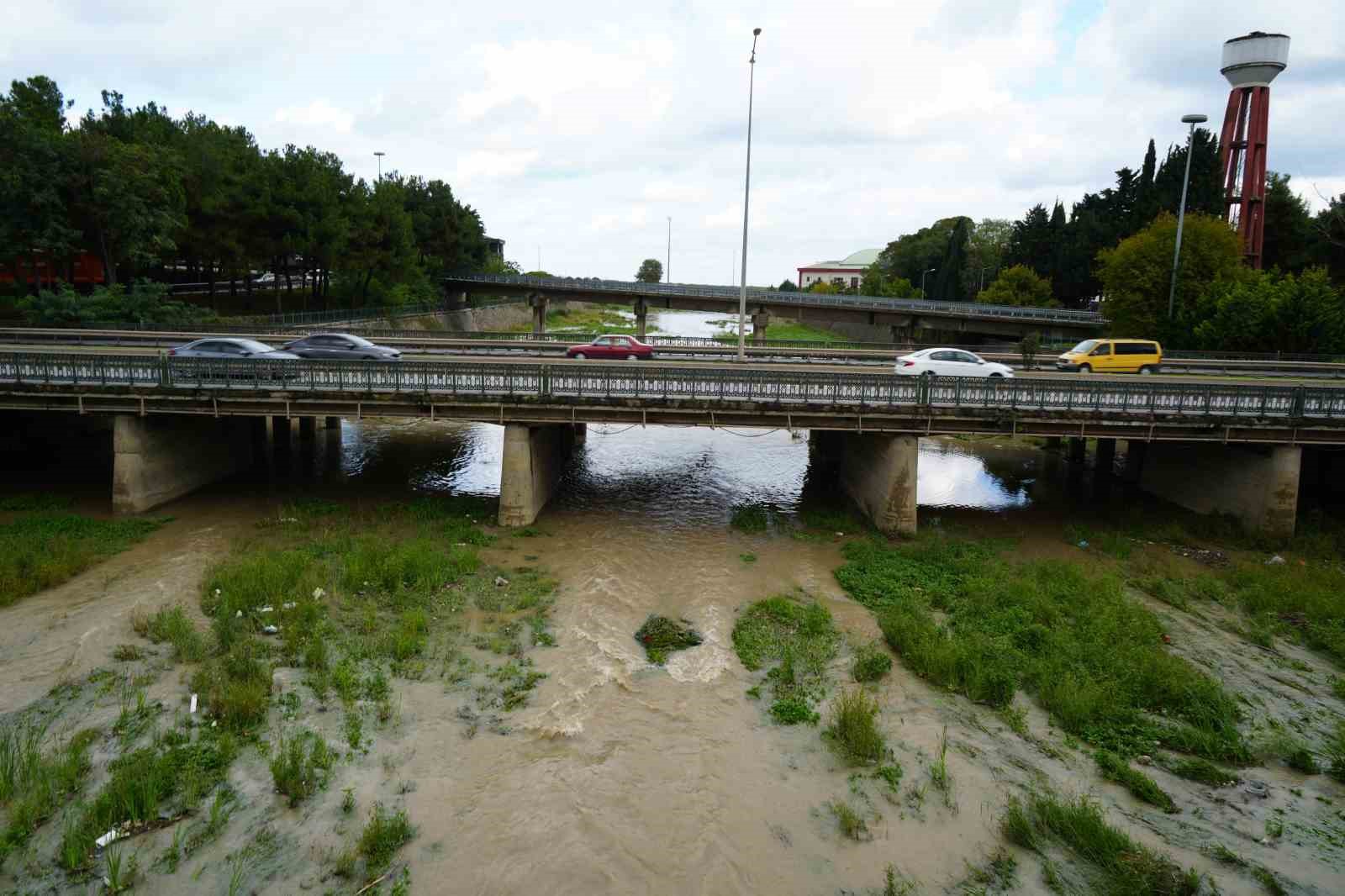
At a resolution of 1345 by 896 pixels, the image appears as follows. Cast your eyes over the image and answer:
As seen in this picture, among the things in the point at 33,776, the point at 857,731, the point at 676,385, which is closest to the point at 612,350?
the point at 676,385

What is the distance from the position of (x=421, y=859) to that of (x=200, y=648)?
301 inches

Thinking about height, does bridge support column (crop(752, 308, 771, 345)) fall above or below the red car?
above

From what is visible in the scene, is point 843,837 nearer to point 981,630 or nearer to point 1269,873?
point 1269,873

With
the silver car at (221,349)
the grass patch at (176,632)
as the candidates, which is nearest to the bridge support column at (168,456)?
the silver car at (221,349)

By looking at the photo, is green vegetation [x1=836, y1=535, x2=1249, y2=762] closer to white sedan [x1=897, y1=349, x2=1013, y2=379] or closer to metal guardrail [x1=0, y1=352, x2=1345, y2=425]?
metal guardrail [x1=0, y1=352, x2=1345, y2=425]

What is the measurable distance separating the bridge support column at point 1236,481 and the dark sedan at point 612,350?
837 inches

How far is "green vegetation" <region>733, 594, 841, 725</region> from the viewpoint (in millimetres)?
13638

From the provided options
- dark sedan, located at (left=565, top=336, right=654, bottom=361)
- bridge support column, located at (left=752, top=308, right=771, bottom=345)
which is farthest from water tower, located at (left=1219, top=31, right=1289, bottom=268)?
dark sedan, located at (left=565, top=336, right=654, bottom=361)

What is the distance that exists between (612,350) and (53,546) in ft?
70.6

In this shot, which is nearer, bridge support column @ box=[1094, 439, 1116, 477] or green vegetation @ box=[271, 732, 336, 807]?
green vegetation @ box=[271, 732, 336, 807]

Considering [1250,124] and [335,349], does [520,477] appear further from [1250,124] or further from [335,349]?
[1250,124]

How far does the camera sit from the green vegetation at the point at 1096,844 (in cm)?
927

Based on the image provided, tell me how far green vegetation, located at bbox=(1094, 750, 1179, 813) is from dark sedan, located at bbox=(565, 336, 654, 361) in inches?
1035

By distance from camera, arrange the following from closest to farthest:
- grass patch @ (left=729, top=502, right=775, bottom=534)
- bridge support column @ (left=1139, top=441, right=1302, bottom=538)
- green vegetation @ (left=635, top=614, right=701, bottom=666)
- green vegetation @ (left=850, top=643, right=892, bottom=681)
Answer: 1. green vegetation @ (left=850, top=643, right=892, bottom=681)
2. green vegetation @ (left=635, top=614, right=701, bottom=666)
3. bridge support column @ (left=1139, top=441, right=1302, bottom=538)
4. grass patch @ (left=729, top=502, right=775, bottom=534)
